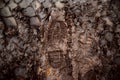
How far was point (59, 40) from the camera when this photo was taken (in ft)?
4.35

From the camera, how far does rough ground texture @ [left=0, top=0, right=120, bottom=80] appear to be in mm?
1312

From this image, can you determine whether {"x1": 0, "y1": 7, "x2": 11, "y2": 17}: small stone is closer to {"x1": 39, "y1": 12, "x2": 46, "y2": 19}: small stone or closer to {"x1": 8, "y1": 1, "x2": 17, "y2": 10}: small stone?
{"x1": 8, "y1": 1, "x2": 17, "y2": 10}: small stone

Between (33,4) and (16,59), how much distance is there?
0.30 meters

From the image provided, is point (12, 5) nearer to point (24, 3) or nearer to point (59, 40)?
point (24, 3)

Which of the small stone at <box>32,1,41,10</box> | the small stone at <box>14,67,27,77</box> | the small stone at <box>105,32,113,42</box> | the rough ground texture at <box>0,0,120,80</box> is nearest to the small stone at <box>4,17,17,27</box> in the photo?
the rough ground texture at <box>0,0,120,80</box>

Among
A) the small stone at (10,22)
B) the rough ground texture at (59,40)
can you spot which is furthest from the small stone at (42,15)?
the small stone at (10,22)

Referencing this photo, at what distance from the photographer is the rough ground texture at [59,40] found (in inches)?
51.6

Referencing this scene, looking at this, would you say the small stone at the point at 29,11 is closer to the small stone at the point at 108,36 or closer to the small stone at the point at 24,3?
the small stone at the point at 24,3

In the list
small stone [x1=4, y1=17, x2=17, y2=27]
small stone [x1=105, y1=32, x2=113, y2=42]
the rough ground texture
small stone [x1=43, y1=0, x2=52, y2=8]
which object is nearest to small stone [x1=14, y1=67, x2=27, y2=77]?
the rough ground texture

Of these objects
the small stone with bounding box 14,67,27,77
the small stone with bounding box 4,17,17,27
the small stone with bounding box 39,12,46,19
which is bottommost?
the small stone with bounding box 14,67,27,77

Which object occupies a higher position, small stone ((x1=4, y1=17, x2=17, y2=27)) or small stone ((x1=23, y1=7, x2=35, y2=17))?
small stone ((x1=23, y1=7, x2=35, y2=17))

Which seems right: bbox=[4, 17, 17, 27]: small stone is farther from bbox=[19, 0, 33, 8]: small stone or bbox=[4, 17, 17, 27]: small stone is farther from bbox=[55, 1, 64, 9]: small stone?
bbox=[55, 1, 64, 9]: small stone

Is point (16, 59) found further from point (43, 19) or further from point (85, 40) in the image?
point (85, 40)

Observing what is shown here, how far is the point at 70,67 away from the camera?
1322 mm
